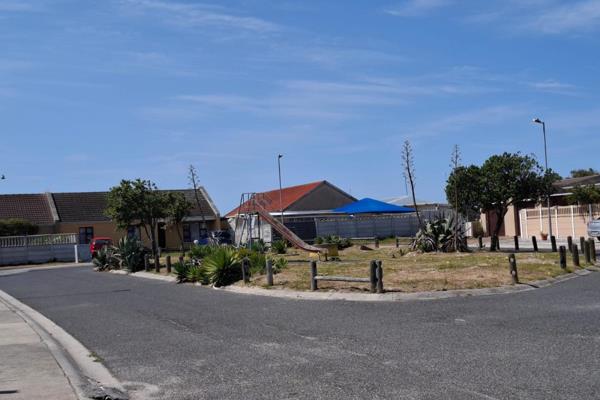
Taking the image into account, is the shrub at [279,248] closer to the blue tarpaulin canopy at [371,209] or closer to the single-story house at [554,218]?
the blue tarpaulin canopy at [371,209]

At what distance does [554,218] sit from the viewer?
4616 cm

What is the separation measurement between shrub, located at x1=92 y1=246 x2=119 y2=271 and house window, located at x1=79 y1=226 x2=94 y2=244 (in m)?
24.7

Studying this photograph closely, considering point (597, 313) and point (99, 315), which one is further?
point (99, 315)

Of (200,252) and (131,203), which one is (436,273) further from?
(131,203)

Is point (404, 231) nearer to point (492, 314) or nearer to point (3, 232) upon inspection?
point (3, 232)

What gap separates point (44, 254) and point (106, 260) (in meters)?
17.0

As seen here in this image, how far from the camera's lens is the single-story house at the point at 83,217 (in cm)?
5978

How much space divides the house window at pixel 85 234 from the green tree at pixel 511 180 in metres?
38.7

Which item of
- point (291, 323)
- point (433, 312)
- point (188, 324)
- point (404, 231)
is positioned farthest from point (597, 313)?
point (404, 231)

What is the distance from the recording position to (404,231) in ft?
178

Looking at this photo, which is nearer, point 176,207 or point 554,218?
point 554,218

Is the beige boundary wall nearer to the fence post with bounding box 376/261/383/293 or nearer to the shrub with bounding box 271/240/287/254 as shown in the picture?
the shrub with bounding box 271/240/287/254

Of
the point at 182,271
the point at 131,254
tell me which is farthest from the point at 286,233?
the point at 182,271

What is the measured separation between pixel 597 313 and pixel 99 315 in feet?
34.6
